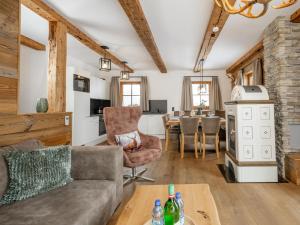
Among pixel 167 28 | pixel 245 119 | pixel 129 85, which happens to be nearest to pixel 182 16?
pixel 167 28

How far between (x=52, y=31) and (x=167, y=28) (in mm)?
1915

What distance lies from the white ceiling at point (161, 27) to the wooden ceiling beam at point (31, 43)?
129 mm

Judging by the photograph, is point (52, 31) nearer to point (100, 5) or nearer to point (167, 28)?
point (100, 5)

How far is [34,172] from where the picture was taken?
1517 mm

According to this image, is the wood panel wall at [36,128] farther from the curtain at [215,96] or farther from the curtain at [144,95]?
the curtain at [215,96]

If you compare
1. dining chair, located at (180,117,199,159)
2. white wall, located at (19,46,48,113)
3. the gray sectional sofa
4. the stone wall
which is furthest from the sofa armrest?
white wall, located at (19,46,48,113)

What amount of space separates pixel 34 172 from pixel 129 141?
1560 mm

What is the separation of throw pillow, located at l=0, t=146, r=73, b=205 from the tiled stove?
2463mm

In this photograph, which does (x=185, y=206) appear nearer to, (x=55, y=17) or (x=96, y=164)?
(x=96, y=164)

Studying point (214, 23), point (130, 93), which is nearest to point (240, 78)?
point (214, 23)

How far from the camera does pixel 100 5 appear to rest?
269 centimetres

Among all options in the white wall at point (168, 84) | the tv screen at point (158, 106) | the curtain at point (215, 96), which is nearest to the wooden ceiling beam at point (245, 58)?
the curtain at point (215, 96)

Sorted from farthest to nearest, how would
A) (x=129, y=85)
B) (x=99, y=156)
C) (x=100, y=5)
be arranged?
(x=129, y=85)
(x=100, y=5)
(x=99, y=156)

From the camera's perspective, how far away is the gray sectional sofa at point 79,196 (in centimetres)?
119
